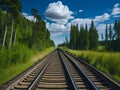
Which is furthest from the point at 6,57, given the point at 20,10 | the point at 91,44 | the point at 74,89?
the point at 91,44

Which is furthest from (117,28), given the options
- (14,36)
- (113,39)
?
(14,36)

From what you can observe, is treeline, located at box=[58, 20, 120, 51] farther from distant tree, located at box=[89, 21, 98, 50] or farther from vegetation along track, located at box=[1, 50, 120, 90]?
vegetation along track, located at box=[1, 50, 120, 90]

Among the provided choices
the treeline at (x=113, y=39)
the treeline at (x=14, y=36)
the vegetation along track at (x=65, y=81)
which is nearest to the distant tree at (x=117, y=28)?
the treeline at (x=113, y=39)

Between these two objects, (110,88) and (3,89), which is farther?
(110,88)

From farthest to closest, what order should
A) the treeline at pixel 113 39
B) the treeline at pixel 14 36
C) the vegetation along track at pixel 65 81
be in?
the treeline at pixel 113 39 < the treeline at pixel 14 36 < the vegetation along track at pixel 65 81

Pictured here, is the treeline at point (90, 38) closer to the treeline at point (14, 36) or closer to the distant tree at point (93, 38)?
the distant tree at point (93, 38)

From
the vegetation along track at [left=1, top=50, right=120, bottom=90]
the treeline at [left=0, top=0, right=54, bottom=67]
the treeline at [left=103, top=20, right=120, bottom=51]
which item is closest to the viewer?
the vegetation along track at [left=1, top=50, right=120, bottom=90]

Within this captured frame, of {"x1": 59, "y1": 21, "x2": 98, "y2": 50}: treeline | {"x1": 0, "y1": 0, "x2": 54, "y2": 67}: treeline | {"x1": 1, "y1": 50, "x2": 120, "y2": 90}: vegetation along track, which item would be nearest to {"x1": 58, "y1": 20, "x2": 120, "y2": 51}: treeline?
{"x1": 59, "y1": 21, "x2": 98, "y2": 50}: treeline

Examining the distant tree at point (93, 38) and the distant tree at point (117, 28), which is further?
the distant tree at point (117, 28)

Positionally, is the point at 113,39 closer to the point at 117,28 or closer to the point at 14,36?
the point at 117,28

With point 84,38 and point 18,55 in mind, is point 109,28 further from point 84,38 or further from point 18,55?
point 18,55

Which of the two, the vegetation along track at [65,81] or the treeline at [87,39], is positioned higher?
the treeline at [87,39]

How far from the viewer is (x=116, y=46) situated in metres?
88.0

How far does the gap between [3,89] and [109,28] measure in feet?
394
